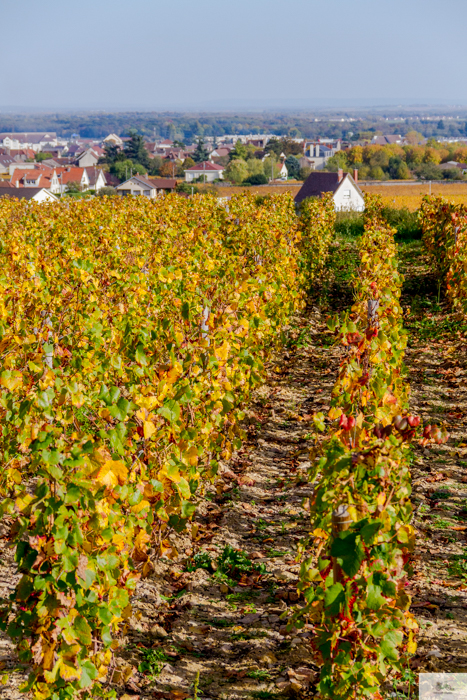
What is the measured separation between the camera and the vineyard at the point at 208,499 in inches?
111

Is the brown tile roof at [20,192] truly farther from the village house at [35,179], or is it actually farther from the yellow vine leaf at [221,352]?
the yellow vine leaf at [221,352]

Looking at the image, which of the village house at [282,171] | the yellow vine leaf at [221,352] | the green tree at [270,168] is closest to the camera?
the yellow vine leaf at [221,352]

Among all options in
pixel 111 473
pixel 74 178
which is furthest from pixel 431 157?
pixel 111 473

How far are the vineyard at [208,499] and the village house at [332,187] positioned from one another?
3715 cm

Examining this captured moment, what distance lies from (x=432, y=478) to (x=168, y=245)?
4.66 metres

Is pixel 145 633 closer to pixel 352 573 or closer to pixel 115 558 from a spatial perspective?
pixel 115 558

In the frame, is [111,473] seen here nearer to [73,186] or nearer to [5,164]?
[73,186]

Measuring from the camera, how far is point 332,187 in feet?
146

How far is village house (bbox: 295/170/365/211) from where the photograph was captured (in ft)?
146

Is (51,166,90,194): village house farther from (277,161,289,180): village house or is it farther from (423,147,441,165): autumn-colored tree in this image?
(423,147,441,165): autumn-colored tree

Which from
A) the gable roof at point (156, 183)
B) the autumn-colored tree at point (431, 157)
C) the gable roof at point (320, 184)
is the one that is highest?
the autumn-colored tree at point (431, 157)

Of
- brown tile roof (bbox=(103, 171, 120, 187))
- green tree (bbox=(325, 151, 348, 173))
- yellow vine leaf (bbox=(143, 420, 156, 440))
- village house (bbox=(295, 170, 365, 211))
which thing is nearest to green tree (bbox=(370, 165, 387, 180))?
green tree (bbox=(325, 151, 348, 173))

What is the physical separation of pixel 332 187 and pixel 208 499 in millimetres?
41263

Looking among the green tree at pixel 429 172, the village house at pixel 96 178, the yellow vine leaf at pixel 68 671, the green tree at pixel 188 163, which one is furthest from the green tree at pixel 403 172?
the yellow vine leaf at pixel 68 671
